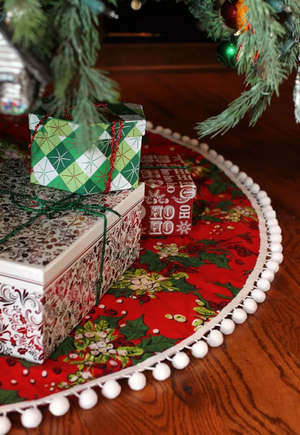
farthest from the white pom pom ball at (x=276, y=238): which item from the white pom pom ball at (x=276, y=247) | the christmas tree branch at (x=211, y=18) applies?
the christmas tree branch at (x=211, y=18)

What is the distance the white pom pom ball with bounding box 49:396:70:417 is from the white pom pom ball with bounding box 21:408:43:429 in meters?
0.02

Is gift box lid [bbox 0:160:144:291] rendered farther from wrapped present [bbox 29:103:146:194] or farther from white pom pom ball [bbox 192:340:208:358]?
white pom pom ball [bbox 192:340:208:358]

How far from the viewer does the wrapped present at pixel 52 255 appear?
2.51ft

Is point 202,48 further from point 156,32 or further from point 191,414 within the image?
point 191,414

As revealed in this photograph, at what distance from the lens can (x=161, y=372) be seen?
78 centimetres

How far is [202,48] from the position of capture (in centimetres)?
244

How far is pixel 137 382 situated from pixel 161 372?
4cm

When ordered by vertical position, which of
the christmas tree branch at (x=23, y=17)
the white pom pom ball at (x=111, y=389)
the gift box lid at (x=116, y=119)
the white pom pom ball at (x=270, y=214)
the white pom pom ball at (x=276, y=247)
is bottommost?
the white pom pom ball at (x=270, y=214)

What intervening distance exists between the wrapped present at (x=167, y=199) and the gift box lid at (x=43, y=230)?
0.29 ft

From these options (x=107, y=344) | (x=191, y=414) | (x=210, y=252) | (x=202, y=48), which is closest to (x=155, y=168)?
(x=210, y=252)

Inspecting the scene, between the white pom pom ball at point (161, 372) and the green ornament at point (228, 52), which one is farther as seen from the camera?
the green ornament at point (228, 52)

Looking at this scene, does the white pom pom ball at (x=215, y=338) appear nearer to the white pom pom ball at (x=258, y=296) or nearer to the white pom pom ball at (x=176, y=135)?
the white pom pom ball at (x=258, y=296)

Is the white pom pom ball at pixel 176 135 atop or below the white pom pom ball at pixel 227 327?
below

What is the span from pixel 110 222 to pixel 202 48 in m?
1.74
